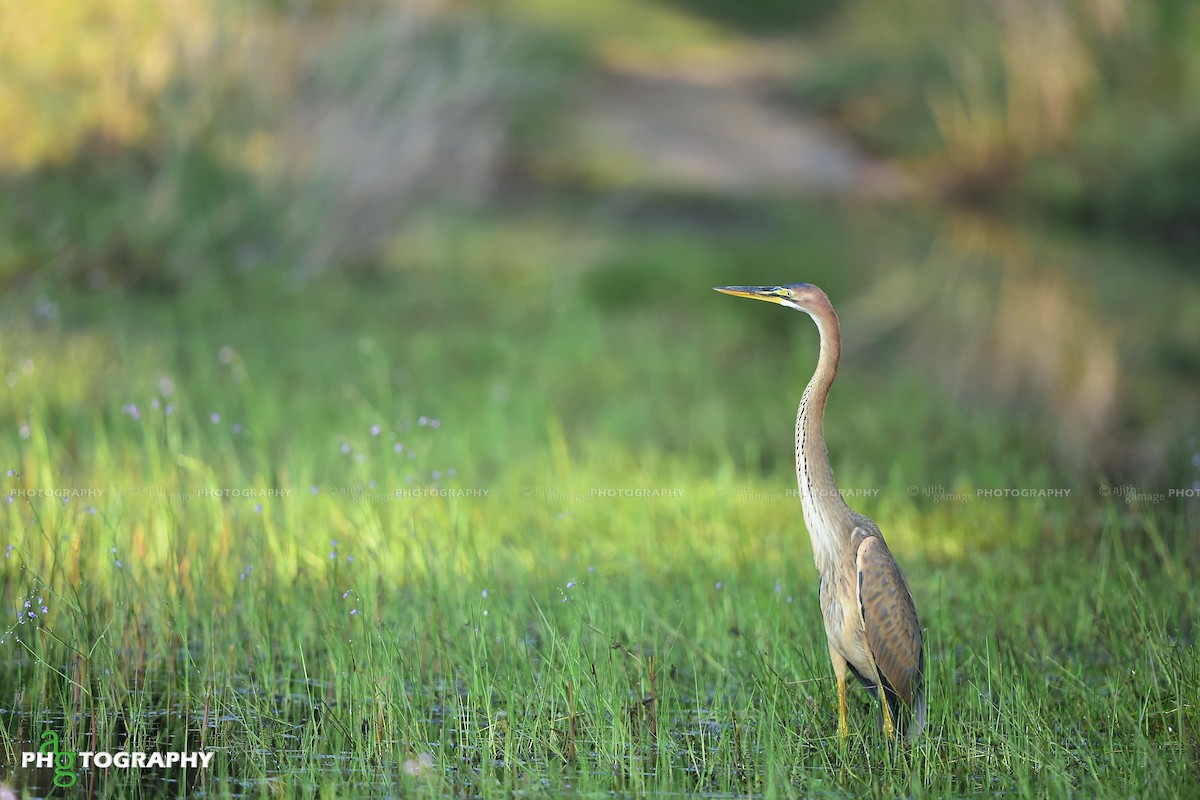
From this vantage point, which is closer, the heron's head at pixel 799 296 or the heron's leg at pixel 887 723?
the heron's leg at pixel 887 723

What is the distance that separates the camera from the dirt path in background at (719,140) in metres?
25.9

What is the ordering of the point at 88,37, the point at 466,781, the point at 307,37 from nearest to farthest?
the point at 466,781 < the point at 88,37 < the point at 307,37

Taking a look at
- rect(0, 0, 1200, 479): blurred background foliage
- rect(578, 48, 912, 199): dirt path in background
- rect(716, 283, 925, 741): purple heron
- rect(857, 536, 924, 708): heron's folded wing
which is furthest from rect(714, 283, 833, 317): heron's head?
rect(578, 48, 912, 199): dirt path in background

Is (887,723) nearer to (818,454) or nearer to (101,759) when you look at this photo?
(818,454)

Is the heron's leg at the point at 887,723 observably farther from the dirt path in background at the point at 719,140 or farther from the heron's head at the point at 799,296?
the dirt path in background at the point at 719,140

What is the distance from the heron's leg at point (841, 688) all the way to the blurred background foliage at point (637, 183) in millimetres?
4384

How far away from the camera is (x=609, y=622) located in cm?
505

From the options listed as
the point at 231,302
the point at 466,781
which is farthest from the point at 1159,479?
the point at 231,302

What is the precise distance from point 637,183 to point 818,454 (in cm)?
2127

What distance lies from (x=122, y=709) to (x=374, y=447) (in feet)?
10.4

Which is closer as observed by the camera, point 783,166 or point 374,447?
point 374,447

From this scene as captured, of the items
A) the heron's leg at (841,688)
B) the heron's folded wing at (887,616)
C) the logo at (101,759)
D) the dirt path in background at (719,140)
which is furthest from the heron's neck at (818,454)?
the dirt path in background at (719,140)

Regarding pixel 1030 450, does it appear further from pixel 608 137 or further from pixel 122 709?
→ pixel 608 137

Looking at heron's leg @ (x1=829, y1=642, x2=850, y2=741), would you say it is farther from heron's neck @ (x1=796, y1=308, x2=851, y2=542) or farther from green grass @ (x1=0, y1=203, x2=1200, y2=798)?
heron's neck @ (x1=796, y1=308, x2=851, y2=542)
